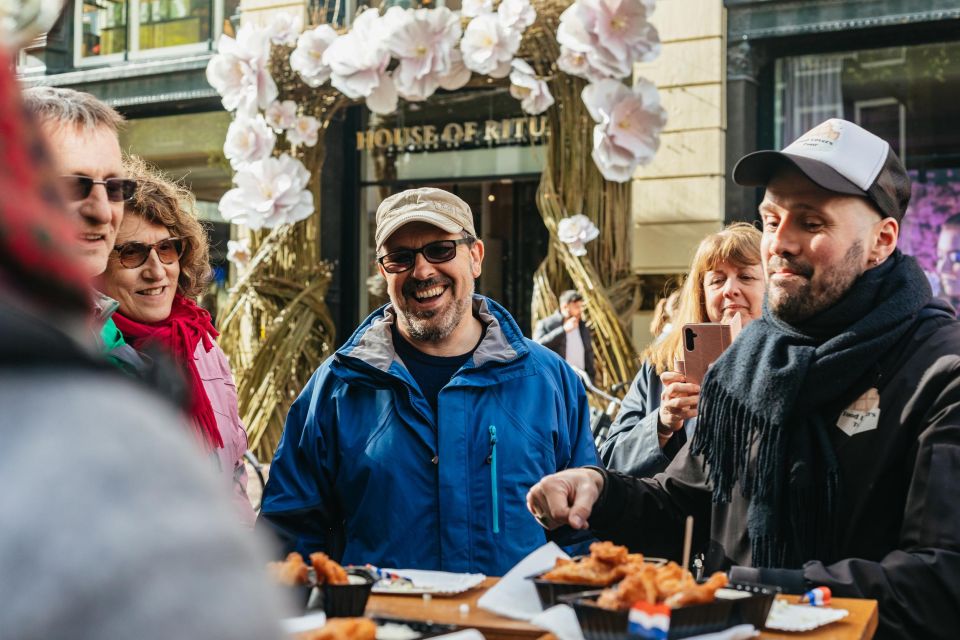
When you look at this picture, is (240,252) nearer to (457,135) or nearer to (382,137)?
(382,137)

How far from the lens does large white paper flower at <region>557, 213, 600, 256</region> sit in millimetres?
9414

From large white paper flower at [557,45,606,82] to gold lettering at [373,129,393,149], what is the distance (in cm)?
304

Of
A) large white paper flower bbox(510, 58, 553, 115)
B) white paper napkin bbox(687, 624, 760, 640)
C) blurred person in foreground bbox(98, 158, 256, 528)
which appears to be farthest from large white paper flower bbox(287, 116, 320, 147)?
white paper napkin bbox(687, 624, 760, 640)

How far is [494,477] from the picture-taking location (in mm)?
3348

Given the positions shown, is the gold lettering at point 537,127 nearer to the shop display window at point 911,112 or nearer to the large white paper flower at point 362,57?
the large white paper flower at point 362,57

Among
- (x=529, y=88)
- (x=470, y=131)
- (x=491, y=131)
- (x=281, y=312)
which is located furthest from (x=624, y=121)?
(x=281, y=312)

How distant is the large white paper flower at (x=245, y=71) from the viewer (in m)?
9.91

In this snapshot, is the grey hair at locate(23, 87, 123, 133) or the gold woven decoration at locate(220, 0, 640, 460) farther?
the gold woven decoration at locate(220, 0, 640, 460)

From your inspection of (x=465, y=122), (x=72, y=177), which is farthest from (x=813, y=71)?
(x=72, y=177)

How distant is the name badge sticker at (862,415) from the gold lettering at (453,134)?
890 cm

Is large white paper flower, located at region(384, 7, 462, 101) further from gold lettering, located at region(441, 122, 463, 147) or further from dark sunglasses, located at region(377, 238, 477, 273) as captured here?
dark sunglasses, located at region(377, 238, 477, 273)

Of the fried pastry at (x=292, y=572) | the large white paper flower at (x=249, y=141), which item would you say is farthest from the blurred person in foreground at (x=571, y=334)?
the fried pastry at (x=292, y=572)

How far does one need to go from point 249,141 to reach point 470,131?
2.45 metres

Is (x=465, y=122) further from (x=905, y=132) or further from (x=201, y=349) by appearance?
(x=201, y=349)
